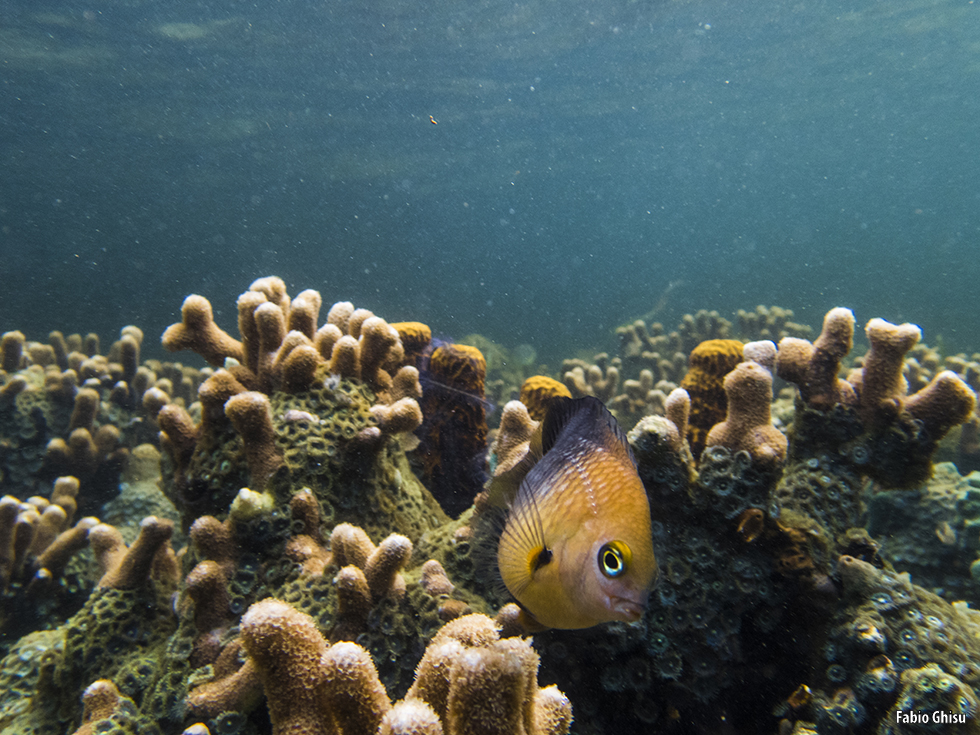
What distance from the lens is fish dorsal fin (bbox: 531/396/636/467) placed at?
4.44 ft

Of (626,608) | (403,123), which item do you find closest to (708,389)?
(626,608)

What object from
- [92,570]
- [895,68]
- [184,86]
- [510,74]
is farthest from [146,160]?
[895,68]

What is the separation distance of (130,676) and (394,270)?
90.1 metres

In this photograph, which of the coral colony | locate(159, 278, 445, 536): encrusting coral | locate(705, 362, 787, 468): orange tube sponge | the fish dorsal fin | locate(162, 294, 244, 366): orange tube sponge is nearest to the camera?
the fish dorsal fin

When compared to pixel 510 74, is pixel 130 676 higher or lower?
lower

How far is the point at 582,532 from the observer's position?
116 centimetres

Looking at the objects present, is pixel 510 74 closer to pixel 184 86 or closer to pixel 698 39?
pixel 698 39

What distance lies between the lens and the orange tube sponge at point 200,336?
128 inches

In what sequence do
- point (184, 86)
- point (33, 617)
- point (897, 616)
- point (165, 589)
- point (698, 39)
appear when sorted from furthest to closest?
point (698, 39) < point (184, 86) < point (33, 617) < point (165, 589) < point (897, 616)

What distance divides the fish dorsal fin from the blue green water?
17.2m

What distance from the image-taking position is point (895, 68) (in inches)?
1583

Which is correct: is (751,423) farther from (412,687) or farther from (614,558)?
(412,687)

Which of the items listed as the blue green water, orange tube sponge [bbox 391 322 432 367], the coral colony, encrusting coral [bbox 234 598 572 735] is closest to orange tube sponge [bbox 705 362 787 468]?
the coral colony

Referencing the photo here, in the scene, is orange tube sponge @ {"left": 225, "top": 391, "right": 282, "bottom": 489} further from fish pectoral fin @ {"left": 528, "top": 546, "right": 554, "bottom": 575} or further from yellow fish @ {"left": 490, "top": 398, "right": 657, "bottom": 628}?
fish pectoral fin @ {"left": 528, "top": 546, "right": 554, "bottom": 575}
